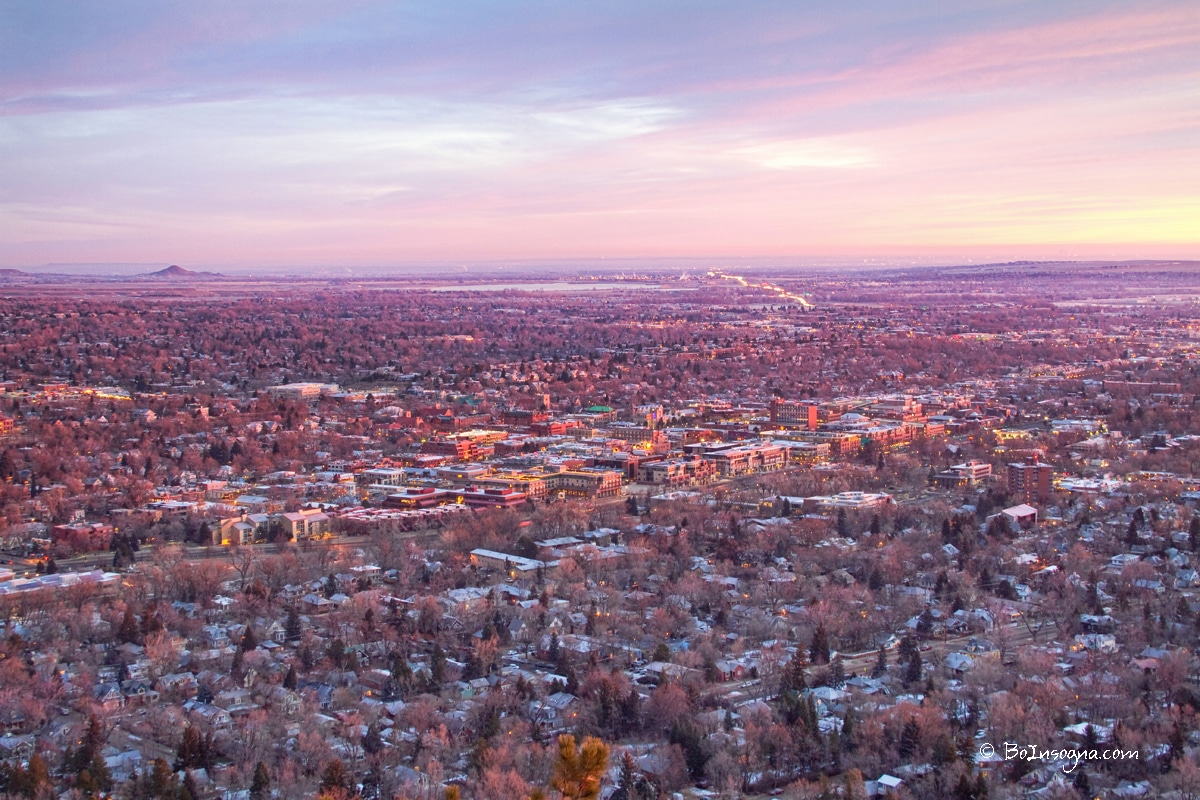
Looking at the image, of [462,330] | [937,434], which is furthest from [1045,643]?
[462,330]

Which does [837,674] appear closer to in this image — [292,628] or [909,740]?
[909,740]

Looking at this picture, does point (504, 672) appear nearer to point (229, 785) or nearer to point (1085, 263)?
point (229, 785)

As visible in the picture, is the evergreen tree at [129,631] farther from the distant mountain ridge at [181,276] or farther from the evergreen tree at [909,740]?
the distant mountain ridge at [181,276]

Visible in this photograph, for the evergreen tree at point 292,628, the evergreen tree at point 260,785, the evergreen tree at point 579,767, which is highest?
the evergreen tree at point 579,767

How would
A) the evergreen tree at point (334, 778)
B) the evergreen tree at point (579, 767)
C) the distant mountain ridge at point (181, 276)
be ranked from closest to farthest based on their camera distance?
the evergreen tree at point (579, 767) < the evergreen tree at point (334, 778) < the distant mountain ridge at point (181, 276)

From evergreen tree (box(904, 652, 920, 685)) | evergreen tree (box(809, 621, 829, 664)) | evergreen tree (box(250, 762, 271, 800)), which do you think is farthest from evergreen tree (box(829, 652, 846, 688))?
evergreen tree (box(250, 762, 271, 800))

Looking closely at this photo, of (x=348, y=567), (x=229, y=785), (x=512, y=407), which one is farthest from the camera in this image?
(x=512, y=407)

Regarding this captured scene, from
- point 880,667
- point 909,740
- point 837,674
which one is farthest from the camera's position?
point 880,667

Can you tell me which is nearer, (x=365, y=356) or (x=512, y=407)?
(x=512, y=407)

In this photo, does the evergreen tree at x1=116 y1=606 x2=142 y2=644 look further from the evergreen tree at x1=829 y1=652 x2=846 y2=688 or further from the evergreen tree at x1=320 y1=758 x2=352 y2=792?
the evergreen tree at x1=829 y1=652 x2=846 y2=688

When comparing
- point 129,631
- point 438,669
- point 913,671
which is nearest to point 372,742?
point 438,669

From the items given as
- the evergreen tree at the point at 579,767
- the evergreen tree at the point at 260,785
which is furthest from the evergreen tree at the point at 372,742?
the evergreen tree at the point at 579,767
